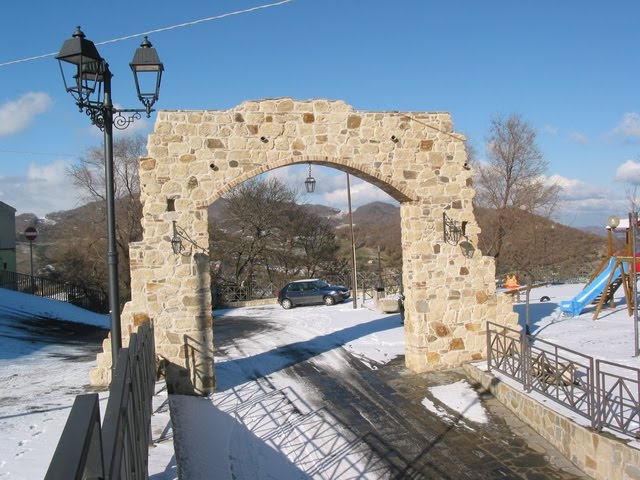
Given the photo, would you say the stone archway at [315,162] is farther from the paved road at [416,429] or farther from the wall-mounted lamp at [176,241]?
the paved road at [416,429]

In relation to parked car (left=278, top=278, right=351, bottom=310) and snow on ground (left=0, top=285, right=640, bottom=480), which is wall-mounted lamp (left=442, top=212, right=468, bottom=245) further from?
parked car (left=278, top=278, right=351, bottom=310)

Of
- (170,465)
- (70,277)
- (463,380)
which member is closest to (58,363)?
(170,465)

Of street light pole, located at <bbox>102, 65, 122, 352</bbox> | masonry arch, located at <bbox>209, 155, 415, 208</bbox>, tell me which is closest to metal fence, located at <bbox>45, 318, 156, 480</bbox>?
street light pole, located at <bbox>102, 65, 122, 352</bbox>

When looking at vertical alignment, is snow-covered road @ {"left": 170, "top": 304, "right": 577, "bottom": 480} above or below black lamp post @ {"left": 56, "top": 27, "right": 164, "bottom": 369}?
below

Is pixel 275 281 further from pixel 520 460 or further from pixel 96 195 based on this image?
pixel 520 460

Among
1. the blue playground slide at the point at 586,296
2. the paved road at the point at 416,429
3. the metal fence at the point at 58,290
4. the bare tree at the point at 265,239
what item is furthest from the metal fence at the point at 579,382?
the bare tree at the point at 265,239

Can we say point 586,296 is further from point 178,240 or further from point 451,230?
point 178,240

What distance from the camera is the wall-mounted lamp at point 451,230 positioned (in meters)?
10.7

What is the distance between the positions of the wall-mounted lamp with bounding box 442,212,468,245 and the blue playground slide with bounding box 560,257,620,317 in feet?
21.0

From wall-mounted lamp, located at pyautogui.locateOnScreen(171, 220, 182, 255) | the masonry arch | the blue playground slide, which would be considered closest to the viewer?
wall-mounted lamp, located at pyautogui.locateOnScreen(171, 220, 182, 255)

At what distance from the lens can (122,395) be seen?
3395 millimetres

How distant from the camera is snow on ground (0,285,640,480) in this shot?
6141mm

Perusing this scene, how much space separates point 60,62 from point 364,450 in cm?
604

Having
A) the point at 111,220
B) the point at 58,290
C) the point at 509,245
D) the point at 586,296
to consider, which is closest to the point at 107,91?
the point at 111,220
